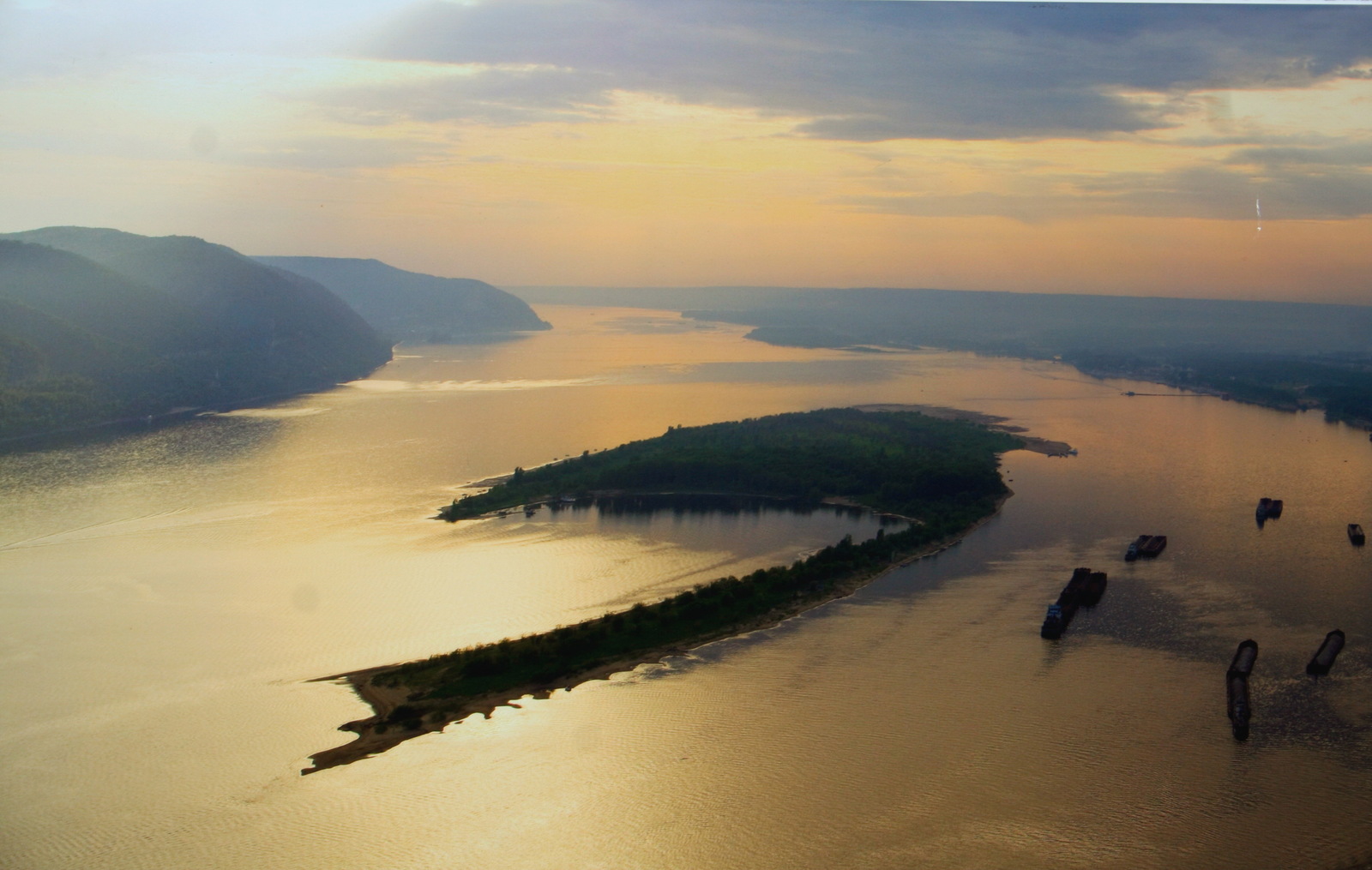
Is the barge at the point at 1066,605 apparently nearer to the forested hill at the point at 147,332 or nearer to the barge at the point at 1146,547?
the barge at the point at 1146,547

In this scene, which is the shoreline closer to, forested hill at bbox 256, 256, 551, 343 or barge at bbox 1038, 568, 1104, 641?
barge at bbox 1038, 568, 1104, 641

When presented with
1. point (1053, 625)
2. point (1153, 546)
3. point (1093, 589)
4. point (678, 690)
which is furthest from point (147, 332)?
point (1053, 625)

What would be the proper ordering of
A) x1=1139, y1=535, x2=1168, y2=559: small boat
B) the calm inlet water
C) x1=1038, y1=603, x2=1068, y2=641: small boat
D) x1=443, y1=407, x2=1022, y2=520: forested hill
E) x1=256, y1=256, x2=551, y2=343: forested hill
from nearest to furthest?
the calm inlet water
x1=1038, y1=603, x2=1068, y2=641: small boat
x1=1139, y1=535, x2=1168, y2=559: small boat
x1=443, y1=407, x2=1022, y2=520: forested hill
x1=256, y1=256, x2=551, y2=343: forested hill

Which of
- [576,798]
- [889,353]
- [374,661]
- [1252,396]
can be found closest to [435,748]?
[576,798]

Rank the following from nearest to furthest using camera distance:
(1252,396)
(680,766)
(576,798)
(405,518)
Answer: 1. (576,798)
2. (680,766)
3. (405,518)
4. (1252,396)

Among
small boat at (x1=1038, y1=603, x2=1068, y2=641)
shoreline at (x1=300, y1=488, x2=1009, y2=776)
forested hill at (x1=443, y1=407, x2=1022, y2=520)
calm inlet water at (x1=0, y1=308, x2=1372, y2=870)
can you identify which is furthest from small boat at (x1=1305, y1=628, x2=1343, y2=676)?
forested hill at (x1=443, y1=407, x2=1022, y2=520)

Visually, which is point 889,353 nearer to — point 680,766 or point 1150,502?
point 1150,502
